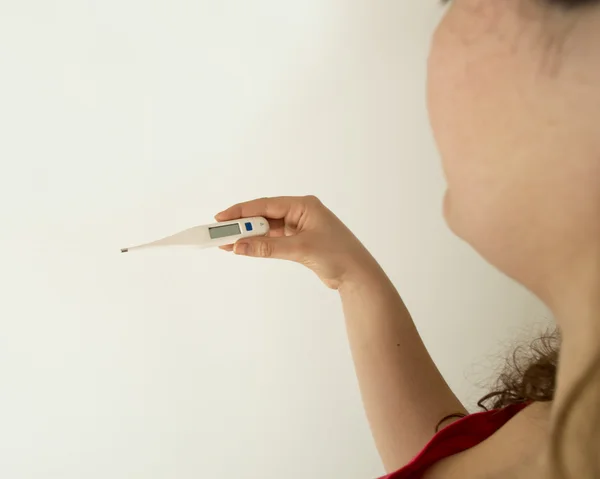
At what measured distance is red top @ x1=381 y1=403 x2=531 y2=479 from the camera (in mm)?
453

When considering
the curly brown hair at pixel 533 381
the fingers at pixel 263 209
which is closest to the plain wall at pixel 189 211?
the fingers at pixel 263 209

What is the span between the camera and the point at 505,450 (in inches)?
16.9

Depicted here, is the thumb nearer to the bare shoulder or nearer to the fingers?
the fingers

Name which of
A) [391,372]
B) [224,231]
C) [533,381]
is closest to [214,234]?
[224,231]

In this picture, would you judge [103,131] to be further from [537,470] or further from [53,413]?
[537,470]

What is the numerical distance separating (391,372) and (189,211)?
0.99ft

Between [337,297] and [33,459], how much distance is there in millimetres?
433

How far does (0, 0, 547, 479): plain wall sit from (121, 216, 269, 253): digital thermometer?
9 centimetres

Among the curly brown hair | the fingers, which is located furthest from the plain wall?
the curly brown hair

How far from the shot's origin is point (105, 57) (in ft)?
1.64

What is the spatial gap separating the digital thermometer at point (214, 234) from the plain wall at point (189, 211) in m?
0.09

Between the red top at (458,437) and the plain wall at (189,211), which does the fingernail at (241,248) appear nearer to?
the plain wall at (189,211)

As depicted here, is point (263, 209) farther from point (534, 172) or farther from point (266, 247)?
point (534, 172)

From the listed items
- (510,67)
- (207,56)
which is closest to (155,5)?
(207,56)
